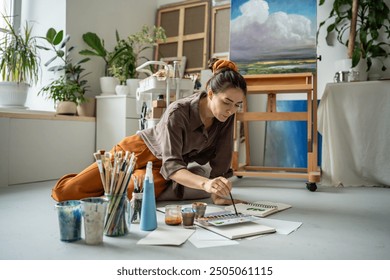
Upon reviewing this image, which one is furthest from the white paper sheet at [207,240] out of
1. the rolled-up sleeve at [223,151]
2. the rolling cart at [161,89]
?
the rolling cart at [161,89]

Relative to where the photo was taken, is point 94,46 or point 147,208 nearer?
point 147,208

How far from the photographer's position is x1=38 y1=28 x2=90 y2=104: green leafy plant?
3.30 metres

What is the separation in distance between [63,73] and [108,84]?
45cm

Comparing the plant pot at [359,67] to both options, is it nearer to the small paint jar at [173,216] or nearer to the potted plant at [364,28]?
the potted plant at [364,28]

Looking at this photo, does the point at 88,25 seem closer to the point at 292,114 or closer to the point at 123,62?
the point at 123,62

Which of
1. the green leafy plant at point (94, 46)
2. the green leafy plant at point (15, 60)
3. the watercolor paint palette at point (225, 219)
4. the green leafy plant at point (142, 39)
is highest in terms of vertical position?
the green leafy plant at point (142, 39)

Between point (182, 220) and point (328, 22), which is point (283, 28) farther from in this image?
point (182, 220)


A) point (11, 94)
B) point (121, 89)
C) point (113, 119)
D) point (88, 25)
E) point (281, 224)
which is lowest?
point (281, 224)

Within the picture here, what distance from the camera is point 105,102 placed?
3.60 metres

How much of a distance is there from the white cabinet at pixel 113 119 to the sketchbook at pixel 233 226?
2.18 metres

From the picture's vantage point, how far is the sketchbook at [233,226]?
53.9 inches

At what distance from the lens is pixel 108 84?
3670 millimetres

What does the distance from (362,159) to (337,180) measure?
0.25m

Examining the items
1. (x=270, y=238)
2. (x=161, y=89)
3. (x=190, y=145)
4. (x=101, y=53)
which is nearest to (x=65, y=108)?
(x=101, y=53)
